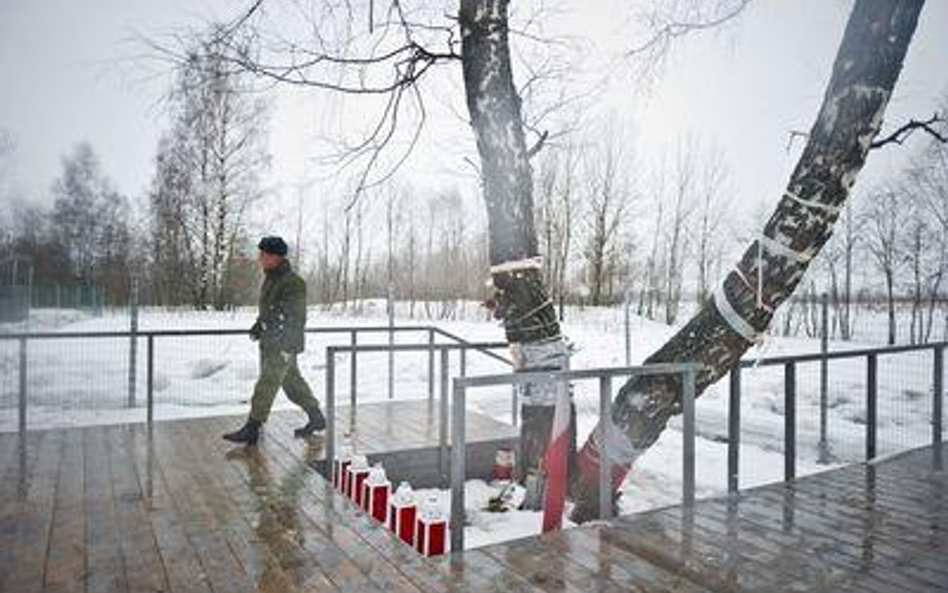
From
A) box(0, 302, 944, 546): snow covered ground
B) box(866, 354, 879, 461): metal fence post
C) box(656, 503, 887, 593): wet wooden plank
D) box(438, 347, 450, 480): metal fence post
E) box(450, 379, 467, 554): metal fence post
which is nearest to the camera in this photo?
box(656, 503, 887, 593): wet wooden plank

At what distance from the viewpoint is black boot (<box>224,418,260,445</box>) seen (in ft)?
17.4

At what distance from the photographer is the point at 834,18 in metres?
5.57

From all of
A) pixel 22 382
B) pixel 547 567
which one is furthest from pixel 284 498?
pixel 22 382

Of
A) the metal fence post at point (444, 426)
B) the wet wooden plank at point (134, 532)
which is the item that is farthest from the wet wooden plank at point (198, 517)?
the metal fence post at point (444, 426)

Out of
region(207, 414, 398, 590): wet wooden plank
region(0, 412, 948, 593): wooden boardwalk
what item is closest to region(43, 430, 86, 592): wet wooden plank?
region(0, 412, 948, 593): wooden boardwalk

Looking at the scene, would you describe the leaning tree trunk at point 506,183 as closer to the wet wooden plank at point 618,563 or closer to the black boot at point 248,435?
Result: the wet wooden plank at point 618,563

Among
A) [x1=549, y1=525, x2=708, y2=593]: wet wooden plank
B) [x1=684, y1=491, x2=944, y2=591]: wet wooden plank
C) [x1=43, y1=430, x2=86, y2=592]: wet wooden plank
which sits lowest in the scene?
[x1=43, y1=430, x2=86, y2=592]: wet wooden plank

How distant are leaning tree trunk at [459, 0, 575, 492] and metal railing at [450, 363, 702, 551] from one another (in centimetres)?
100

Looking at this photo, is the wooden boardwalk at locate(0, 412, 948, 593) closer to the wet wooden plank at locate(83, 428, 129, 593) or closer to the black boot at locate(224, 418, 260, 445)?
the wet wooden plank at locate(83, 428, 129, 593)

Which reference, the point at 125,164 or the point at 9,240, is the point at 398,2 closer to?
the point at 9,240

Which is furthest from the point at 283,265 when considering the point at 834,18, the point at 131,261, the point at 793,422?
the point at 131,261

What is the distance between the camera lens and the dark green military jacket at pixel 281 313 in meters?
5.39

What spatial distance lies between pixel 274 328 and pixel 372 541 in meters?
2.71

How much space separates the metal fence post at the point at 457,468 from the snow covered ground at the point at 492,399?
54.3 inches
